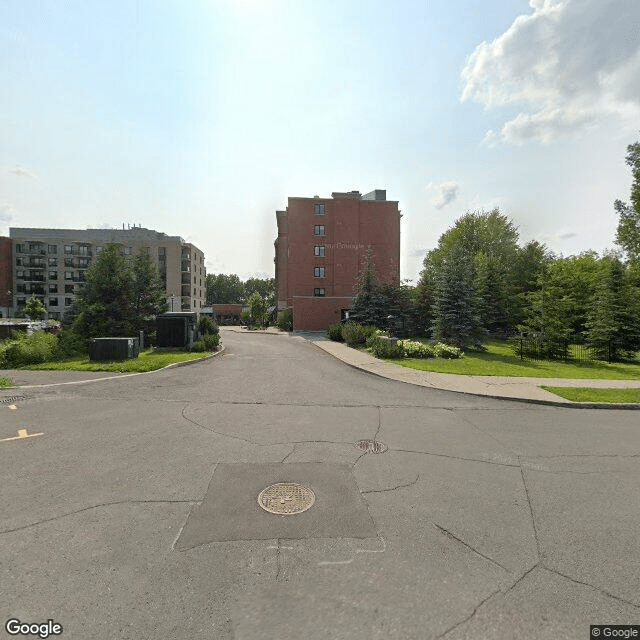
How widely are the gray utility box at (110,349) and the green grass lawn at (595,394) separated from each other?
1751cm

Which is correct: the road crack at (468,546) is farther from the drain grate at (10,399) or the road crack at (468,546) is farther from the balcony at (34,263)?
the balcony at (34,263)

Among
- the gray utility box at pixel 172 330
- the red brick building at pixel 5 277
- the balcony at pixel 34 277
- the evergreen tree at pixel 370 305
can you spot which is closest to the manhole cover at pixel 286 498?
the gray utility box at pixel 172 330

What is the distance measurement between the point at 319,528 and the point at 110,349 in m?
15.8

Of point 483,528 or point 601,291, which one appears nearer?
point 483,528

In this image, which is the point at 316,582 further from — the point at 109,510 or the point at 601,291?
the point at 601,291

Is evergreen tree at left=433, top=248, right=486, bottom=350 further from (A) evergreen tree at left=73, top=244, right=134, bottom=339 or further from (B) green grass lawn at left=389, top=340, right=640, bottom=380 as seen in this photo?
(A) evergreen tree at left=73, top=244, right=134, bottom=339

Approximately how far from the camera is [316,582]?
3113 mm

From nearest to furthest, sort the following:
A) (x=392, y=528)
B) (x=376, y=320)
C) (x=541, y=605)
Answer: (x=541, y=605) → (x=392, y=528) → (x=376, y=320)

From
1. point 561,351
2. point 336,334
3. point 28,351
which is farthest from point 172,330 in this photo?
point 561,351

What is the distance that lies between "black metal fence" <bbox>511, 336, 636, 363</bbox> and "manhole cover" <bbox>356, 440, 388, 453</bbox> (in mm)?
16722

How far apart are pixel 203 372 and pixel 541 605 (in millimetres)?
13053

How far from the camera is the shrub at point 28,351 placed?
1492 centimetres

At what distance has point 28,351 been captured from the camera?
15258 millimetres

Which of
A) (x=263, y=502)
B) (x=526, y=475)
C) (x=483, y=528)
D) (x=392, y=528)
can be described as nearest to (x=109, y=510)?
(x=263, y=502)
